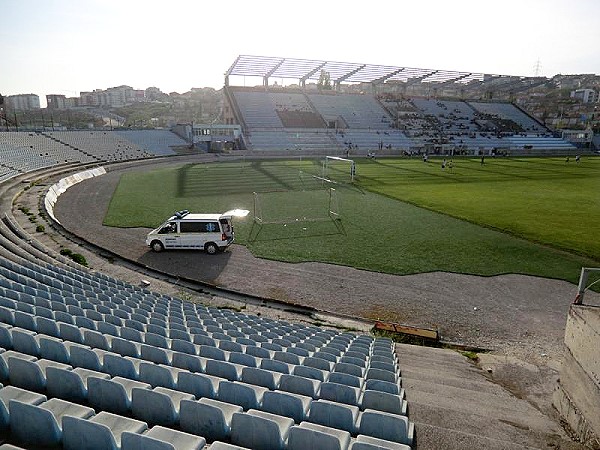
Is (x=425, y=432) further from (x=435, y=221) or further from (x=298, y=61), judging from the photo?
(x=298, y=61)

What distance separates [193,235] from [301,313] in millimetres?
7649

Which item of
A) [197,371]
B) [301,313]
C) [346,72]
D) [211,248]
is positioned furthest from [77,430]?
[346,72]

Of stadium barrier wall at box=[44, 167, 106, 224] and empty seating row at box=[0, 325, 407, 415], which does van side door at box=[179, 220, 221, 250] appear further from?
empty seating row at box=[0, 325, 407, 415]

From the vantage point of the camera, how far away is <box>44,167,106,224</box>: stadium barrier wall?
26.4 metres

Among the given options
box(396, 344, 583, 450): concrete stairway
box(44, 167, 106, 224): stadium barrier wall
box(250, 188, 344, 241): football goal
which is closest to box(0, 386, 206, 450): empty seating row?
box(396, 344, 583, 450): concrete stairway

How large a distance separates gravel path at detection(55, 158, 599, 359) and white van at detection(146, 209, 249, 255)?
0.39m

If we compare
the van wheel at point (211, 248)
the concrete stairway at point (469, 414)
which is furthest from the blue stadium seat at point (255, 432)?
the van wheel at point (211, 248)

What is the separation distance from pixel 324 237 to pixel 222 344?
1366 centimetres

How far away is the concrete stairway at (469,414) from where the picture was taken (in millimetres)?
5355

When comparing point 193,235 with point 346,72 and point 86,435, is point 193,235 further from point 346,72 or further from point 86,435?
point 346,72

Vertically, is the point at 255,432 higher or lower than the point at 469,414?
higher

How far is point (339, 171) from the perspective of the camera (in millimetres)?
47844

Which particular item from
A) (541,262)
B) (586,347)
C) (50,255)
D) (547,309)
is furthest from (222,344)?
(541,262)

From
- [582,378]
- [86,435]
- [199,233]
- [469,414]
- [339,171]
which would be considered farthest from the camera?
[339,171]
